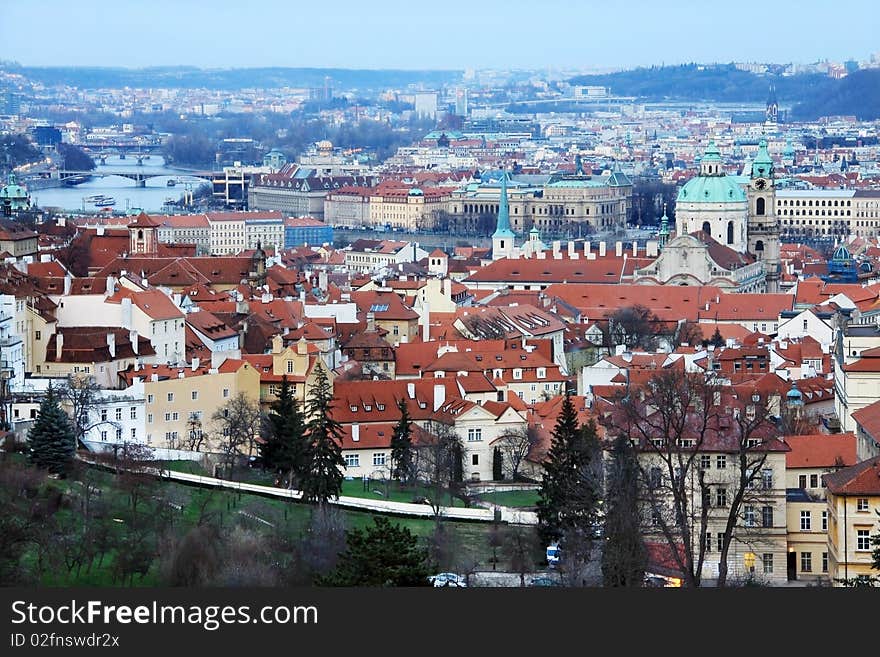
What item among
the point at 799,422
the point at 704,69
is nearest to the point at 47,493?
the point at 799,422

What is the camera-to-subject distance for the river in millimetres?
92938

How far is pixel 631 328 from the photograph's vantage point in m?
40.2

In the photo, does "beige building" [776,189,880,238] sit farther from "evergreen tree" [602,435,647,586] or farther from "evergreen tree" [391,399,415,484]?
"evergreen tree" [602,435,647,586]

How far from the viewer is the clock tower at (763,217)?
186ft

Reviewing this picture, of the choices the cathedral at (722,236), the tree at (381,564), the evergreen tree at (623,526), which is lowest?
the cathedral at (722,236)

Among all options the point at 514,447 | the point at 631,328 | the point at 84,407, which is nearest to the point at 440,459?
the point at 514,447

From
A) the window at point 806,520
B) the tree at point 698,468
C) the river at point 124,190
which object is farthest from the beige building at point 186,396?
the river at point 124,190

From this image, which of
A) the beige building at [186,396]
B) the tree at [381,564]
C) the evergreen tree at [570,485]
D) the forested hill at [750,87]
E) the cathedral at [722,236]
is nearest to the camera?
the tree at [381,564]

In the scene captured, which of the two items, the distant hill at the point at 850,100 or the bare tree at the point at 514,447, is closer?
the bare tree at the point at 514,447

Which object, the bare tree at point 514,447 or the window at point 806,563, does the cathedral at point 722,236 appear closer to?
the bare tree at point 514,447

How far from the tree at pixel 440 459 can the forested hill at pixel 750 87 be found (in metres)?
129

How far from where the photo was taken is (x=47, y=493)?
72.4 feet

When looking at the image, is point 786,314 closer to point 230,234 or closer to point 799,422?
point 799,422

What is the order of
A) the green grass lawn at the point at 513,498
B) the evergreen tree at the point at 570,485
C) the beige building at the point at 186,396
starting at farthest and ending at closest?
1. the beige building at the point at 186,396
2. the green grass lawn at the point at 513,498
3. the evergreen tree at the point at 570,485
